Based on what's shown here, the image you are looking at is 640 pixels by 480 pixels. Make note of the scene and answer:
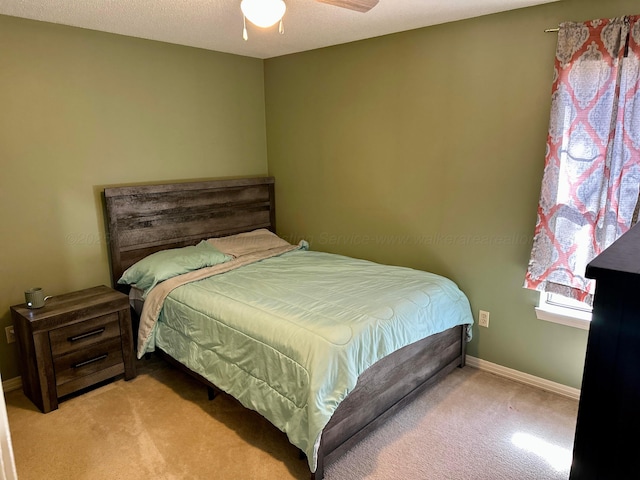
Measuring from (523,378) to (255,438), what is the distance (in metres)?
1.78

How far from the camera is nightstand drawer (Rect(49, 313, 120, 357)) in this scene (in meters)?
2.57

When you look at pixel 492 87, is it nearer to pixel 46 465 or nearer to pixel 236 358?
pixel 236 358

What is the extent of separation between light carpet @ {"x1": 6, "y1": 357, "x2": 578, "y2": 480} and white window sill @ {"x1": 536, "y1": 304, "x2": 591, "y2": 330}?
0.47 m

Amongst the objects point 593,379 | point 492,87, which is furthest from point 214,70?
point 593,379

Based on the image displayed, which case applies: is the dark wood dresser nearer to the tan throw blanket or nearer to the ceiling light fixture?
the ceiling light fixture

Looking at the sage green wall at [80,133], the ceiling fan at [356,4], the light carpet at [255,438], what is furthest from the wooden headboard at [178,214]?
the ceiling fan at [356,4]

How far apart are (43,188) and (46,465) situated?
1.67 metres

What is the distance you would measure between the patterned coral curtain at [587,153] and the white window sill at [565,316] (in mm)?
174

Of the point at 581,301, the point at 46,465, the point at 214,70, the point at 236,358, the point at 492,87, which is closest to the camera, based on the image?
the point at 46,465

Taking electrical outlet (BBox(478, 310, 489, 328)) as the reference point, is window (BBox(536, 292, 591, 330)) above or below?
above

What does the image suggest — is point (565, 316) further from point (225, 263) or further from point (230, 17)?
point (230, 17)

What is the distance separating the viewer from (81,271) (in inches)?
122

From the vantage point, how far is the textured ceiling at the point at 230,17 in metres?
2.45

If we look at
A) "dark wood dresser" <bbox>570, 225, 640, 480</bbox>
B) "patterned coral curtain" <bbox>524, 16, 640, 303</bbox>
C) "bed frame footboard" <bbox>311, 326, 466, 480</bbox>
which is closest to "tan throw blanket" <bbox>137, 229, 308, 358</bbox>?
"bed frame footboard" <bbox>311, 326, 466, 480</bbox>
